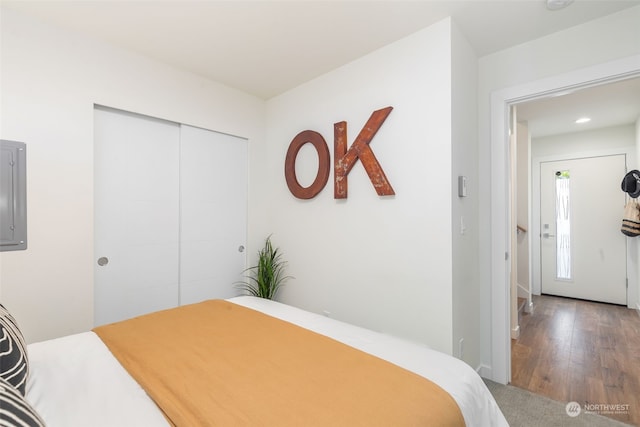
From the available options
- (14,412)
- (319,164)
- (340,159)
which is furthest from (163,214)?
(14,412)

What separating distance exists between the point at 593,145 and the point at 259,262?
494cm

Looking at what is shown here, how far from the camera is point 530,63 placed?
2.12 meters

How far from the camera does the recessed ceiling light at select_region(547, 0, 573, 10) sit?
1.71 metres

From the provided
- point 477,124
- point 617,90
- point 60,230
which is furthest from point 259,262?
point 617,90

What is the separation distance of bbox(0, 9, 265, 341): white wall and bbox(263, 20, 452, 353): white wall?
1.64m

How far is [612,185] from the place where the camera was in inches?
162

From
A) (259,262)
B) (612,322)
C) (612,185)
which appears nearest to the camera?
(259,262)

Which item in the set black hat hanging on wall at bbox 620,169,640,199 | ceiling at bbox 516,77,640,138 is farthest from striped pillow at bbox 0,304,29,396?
black hat hanging on wall at bbox 620,169,640,199

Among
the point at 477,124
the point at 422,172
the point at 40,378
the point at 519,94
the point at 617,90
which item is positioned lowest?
the point at 40,378

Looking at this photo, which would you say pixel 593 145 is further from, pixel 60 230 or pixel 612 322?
pixel 60 230

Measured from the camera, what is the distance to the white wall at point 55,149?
72.0 inches

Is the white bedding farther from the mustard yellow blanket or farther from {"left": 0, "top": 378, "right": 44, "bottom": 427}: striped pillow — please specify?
{"left": 0, "top": 378, "right": 44, "bottom": 427}: striped pillow

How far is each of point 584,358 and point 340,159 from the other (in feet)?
9.07

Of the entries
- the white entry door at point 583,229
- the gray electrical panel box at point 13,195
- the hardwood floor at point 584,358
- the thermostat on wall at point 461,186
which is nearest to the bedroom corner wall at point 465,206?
the thermostat on wall at point 461,186
